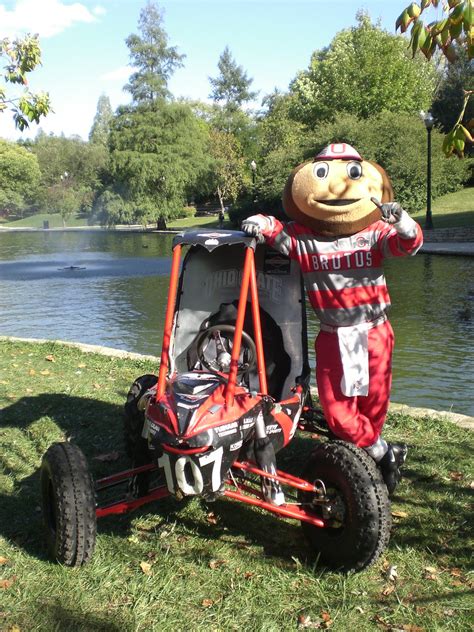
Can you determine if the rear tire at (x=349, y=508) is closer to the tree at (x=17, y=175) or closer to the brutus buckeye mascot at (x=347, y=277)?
the brutus buckeye mascot at (x=347, y=277)

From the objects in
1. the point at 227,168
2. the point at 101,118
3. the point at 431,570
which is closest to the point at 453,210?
the point at 227,168

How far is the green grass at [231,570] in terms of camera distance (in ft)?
10.0

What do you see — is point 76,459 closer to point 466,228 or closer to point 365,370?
point 365,370

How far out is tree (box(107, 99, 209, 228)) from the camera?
4869 cm

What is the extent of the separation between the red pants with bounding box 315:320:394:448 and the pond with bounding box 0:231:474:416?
3.27 meters

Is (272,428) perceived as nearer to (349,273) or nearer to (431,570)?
(349,273)

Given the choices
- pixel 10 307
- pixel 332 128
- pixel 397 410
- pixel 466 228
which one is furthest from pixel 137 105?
pixel 397 410

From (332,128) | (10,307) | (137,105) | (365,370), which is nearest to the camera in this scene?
(365,370)

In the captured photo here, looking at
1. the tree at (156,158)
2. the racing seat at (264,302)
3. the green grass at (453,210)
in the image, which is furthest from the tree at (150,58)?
the racing seat at (264,302)

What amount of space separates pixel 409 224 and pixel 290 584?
6.35 feet

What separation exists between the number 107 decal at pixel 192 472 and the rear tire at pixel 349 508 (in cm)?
55

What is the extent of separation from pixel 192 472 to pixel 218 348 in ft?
4.43

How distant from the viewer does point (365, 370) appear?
153 inches

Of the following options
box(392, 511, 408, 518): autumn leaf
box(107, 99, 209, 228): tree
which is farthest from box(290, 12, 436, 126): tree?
box(392, 511, 408, 518): autumn leaf
